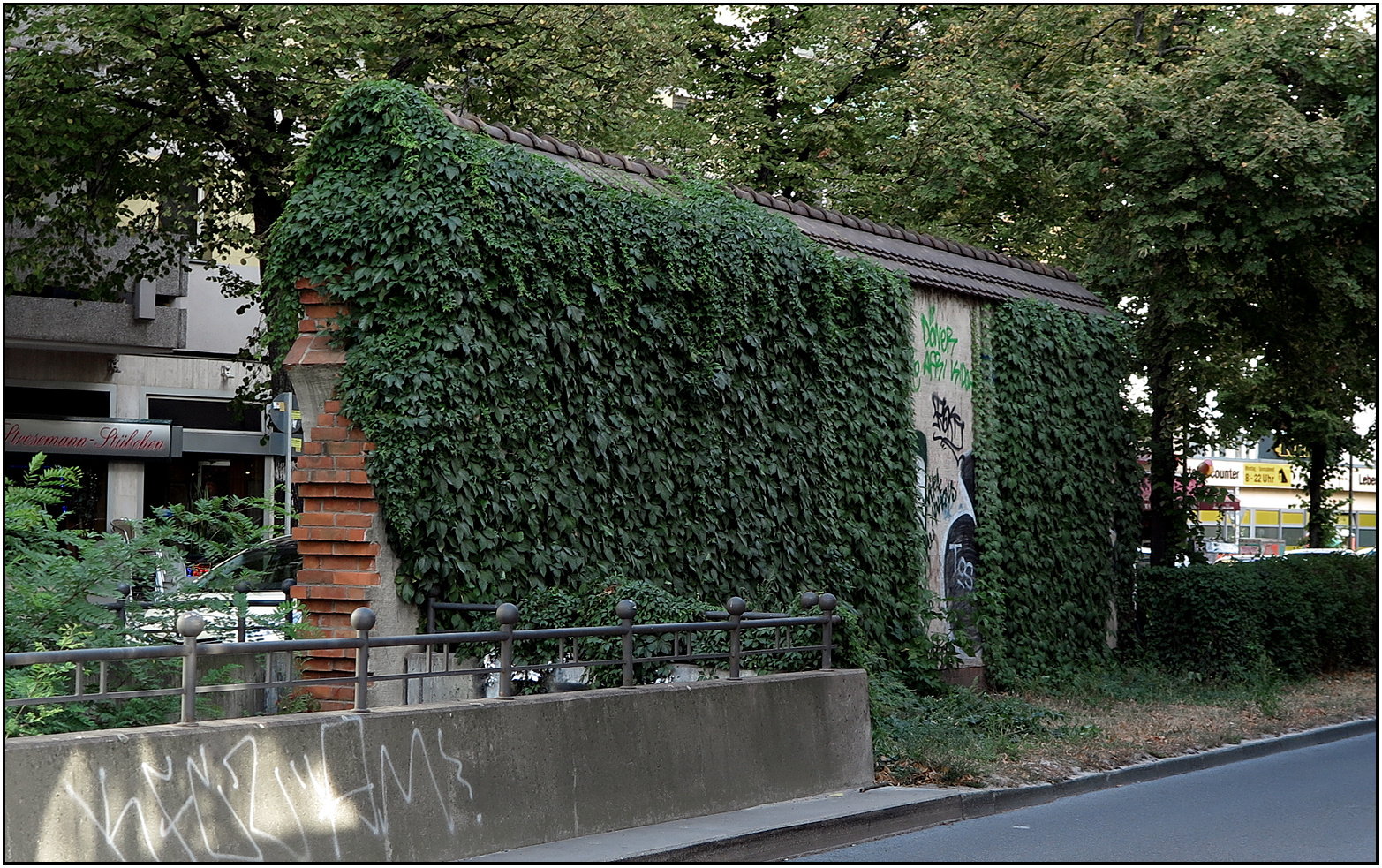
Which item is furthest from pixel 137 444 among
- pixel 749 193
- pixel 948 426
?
pixel 948 426

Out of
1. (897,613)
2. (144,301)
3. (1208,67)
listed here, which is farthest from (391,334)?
(144,301)

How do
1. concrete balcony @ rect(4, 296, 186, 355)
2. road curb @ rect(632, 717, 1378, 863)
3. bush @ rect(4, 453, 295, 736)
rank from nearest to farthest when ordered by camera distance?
bush @ rect(4, 453, 295, 736) → road curb @ rect(632, 717, 1378, 863) → concrete balcony @ rect(4, 296, 186, 355)

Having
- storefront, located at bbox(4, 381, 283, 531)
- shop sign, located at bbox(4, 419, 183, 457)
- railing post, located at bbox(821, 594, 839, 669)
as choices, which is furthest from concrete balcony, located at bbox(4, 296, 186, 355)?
railing post, located at bbox(821, 594, 839, 669)

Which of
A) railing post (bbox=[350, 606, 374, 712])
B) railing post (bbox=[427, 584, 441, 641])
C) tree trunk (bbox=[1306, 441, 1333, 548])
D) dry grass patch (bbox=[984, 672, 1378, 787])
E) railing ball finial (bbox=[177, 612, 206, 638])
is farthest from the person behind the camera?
tree trunk (bbox=[1306, 441, 1333, 548])

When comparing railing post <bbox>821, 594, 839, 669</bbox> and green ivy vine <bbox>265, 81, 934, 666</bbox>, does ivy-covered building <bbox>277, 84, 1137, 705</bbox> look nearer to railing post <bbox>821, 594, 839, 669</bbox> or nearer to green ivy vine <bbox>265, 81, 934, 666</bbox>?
green ivy vine <bbox>265, 81, 934, 666</bbox>

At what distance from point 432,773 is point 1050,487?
1039 cm

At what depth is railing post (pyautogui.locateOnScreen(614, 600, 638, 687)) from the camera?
7.73 metres

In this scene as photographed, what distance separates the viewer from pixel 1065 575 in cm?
1531

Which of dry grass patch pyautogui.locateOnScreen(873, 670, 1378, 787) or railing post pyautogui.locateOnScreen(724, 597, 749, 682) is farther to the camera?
dry grass patch pyautogui.locateOnScreen(873, 670, 1378, 787)

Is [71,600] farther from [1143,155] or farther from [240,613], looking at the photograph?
[1143,155]

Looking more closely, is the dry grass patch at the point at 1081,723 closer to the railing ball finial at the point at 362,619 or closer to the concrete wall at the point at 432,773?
the concrete wall at the point at 432,773

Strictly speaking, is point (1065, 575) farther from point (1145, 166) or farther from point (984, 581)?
point (1145, 166)

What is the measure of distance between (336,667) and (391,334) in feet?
7.33

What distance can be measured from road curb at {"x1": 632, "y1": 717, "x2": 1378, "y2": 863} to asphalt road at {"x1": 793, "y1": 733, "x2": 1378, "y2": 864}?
0.29 ft
